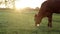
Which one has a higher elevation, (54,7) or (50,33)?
(54,7)

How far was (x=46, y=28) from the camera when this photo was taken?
6.98 m

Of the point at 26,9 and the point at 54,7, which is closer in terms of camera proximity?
the point at 54,7

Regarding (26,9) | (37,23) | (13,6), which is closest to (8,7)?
(13,6)

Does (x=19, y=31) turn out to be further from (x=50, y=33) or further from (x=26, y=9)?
(x=26, y=9)

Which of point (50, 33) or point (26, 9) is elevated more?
point (26, 9)

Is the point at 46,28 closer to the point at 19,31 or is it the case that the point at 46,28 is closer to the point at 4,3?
the point at 19,31

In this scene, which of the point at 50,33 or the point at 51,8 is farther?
the point at 51,8

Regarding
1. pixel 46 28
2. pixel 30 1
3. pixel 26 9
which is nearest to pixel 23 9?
pixel 26 9

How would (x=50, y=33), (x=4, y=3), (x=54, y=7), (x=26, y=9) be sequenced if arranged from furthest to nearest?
(x=4, y=3), (x=26, y=9), (x=54, y=7), (x=50, y=33)

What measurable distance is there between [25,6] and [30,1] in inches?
26.4

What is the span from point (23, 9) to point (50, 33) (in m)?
8.02

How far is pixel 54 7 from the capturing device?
684 centimetres

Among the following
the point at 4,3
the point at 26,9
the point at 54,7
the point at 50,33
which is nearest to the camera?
the point at 50,33

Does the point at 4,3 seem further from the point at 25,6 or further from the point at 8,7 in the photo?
the point at 25,6
